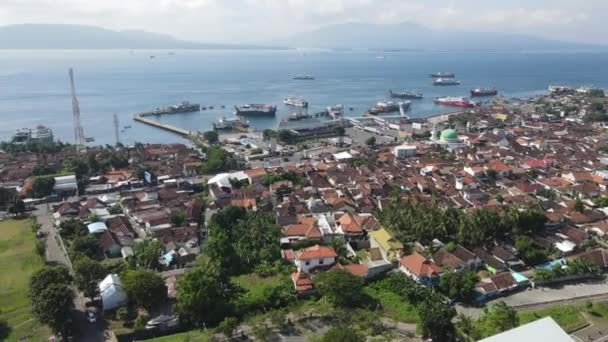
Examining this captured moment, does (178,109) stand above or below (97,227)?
above

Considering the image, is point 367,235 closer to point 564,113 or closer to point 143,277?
point 143,277

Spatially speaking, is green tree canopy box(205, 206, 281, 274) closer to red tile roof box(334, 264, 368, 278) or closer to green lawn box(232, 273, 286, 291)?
green lawn box(232, 273, 286, 291)

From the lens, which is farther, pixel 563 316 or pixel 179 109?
pixel 179 109

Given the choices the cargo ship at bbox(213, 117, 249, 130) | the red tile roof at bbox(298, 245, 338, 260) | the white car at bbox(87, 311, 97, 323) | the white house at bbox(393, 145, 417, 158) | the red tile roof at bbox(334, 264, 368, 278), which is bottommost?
the white car at bbox(87, 311, 97, 323)

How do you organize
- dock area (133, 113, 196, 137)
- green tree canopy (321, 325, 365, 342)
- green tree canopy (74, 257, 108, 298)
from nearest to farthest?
green tree canopy (321, 325, 365, 342) < green tree canopy (74, 257, 108, 298) < dock area (133, 113, 196, 137)

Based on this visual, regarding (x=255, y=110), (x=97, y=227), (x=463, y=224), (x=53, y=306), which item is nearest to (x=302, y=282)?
(x=463, y=224)

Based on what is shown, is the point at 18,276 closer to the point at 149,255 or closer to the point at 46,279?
the point at 46,279

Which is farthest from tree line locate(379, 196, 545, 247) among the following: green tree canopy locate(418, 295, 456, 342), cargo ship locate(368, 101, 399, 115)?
cargo ship locate(368, 101, 399, 115)
